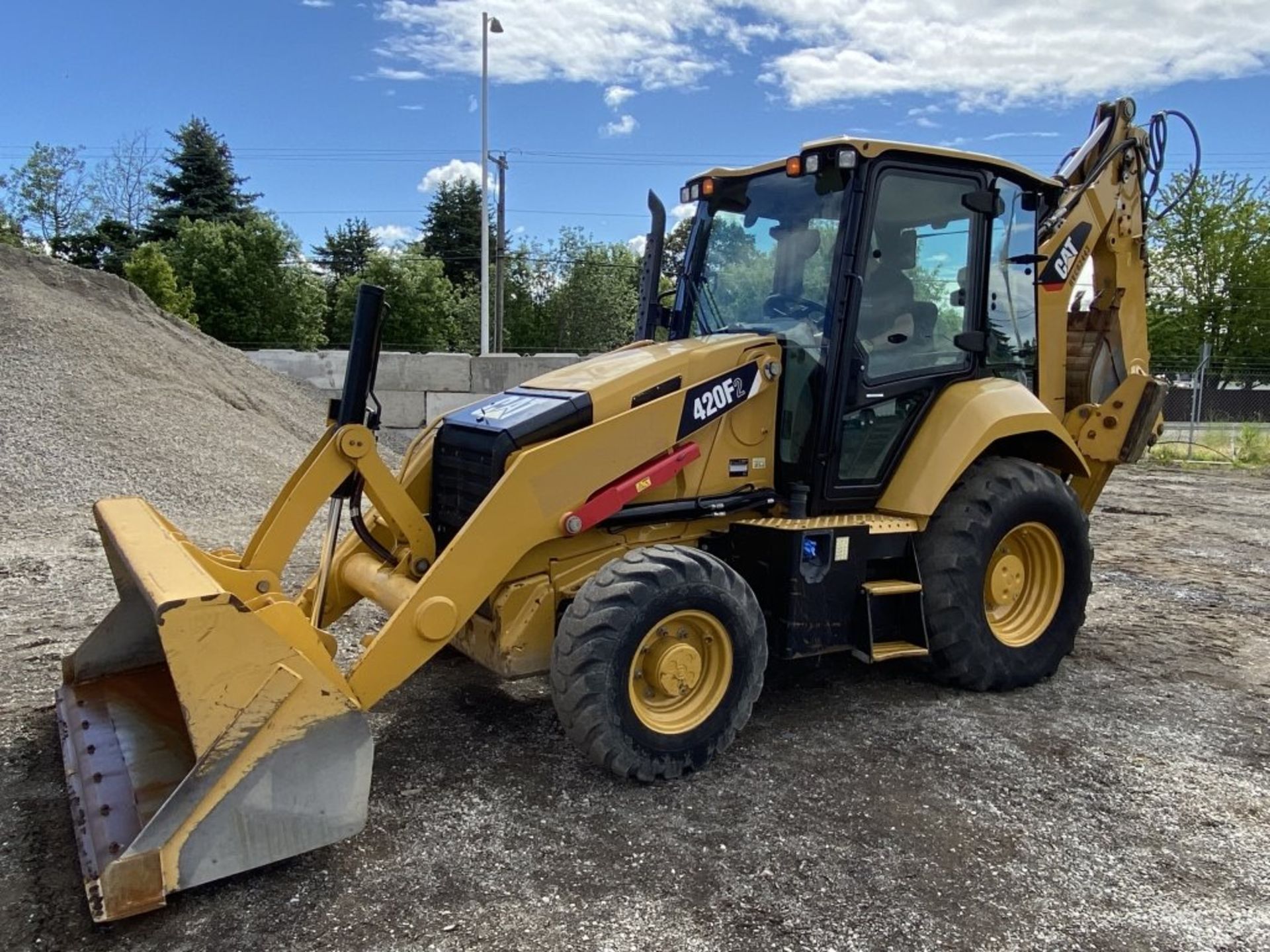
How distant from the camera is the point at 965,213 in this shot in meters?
4.81

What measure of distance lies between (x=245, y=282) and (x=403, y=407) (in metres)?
21.1

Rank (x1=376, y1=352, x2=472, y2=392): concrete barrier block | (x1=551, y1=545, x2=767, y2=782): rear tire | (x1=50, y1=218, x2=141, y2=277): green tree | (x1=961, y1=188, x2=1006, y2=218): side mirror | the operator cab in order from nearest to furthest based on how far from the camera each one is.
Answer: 1. (x1=551, y1=545, x2=767, y2=782): rear tire
2. the operator cab
3. (x1=961, y1=188, x2=1006, y2=218): side mirror
4. (x1=376, y1=352, x2=472, y2=392): concrete barrier block
5. (x1=50, y1=218, x2=141, y2=277): green tree

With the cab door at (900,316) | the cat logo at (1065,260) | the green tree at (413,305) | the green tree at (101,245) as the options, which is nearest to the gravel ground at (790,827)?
the cab door at (900,316)

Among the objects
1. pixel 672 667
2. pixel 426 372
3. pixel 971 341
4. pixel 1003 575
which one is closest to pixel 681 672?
pixel 672 667

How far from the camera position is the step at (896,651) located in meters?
4.45

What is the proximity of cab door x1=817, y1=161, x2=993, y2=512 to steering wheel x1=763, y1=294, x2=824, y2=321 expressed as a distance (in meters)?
0.20

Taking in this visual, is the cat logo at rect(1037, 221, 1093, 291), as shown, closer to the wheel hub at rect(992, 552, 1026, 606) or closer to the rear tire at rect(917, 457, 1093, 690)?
the rear tire at rect(917, 457, 1093, 690)

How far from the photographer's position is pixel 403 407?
44.2 feet

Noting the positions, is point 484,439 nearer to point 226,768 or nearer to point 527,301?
point 226,768

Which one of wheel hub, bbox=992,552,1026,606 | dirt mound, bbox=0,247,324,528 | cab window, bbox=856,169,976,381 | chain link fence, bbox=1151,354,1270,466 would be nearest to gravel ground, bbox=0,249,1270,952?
wheel hub, bbox=992,552,1026,606

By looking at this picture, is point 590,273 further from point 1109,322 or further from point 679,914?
point 679,914

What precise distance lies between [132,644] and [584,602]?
2.20m

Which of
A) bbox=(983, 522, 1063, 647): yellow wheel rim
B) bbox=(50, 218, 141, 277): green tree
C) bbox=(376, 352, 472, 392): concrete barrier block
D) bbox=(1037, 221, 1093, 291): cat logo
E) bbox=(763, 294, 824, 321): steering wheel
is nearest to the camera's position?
bbox=(763, 294, 824, 321): steering wheel

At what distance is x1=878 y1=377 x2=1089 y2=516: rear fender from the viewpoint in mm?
4562
